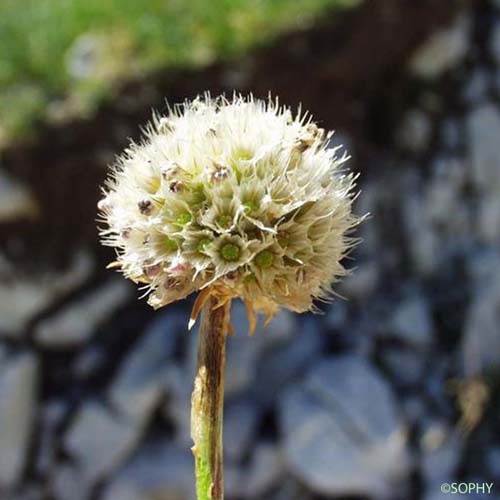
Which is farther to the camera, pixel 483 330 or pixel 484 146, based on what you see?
pixel 484 146

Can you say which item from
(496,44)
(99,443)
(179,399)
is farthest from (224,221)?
(496,44)

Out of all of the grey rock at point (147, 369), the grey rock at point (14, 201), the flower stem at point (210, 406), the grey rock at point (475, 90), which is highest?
the grey rock at point (475, 90)

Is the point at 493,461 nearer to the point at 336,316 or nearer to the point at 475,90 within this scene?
the point at 336,316

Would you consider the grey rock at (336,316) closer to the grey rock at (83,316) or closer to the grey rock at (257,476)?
the grey rock at (257,476)

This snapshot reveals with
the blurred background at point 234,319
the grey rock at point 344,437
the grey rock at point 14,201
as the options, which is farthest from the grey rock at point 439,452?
the grey rock at point 14,201

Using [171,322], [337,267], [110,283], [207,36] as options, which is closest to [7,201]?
[110,283]

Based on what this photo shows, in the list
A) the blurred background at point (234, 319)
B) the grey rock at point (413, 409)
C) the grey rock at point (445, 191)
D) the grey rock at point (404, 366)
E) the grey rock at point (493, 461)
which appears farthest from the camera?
the grey rock at point (445, 191)

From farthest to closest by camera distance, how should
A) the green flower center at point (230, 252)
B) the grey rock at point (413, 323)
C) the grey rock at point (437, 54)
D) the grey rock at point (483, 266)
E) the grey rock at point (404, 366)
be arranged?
the grey rock at point (437, 54)
the grey rock at point (483, 266)
the grey rock at point (413, 323)
the grey rock at point (404, 366)
the green flower center at point (230, 252)

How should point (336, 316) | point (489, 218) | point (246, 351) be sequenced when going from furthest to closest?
point (489, 218) → point (336, 316) → point (246, 351)
